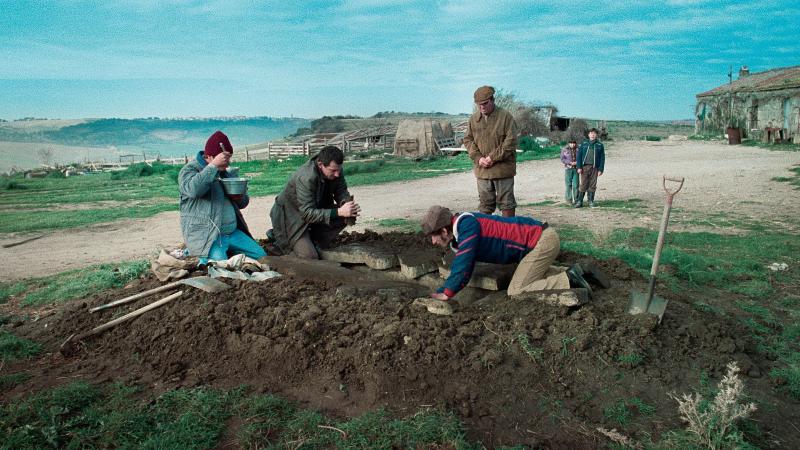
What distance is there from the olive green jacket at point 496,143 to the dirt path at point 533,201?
2.66 meters

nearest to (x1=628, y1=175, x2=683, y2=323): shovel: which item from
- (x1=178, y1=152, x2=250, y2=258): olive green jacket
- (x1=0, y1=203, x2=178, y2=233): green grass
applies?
(x1=178, y1=152, x2=250, y2=258): olive green jacket

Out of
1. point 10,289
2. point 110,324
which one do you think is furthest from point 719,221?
point 10,289

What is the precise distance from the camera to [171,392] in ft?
11.8

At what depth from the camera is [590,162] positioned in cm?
1065

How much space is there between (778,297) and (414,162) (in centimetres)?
1979

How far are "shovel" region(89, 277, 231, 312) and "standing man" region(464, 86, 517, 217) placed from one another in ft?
11.4

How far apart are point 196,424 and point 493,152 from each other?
4706 millimetres

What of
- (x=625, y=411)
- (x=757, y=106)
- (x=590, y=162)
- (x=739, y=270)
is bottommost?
(x=625, y=411)

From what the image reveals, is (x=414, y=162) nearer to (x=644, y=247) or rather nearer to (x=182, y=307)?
(x=644, y=247)

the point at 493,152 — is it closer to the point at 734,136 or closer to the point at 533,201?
the point at 533,201

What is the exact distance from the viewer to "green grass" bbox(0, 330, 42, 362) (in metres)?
4.33

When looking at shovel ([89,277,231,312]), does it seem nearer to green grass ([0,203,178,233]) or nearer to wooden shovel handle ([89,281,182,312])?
wooden shovel handle ([89,281,182,312])

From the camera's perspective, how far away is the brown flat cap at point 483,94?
656cm

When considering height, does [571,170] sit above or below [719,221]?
above
